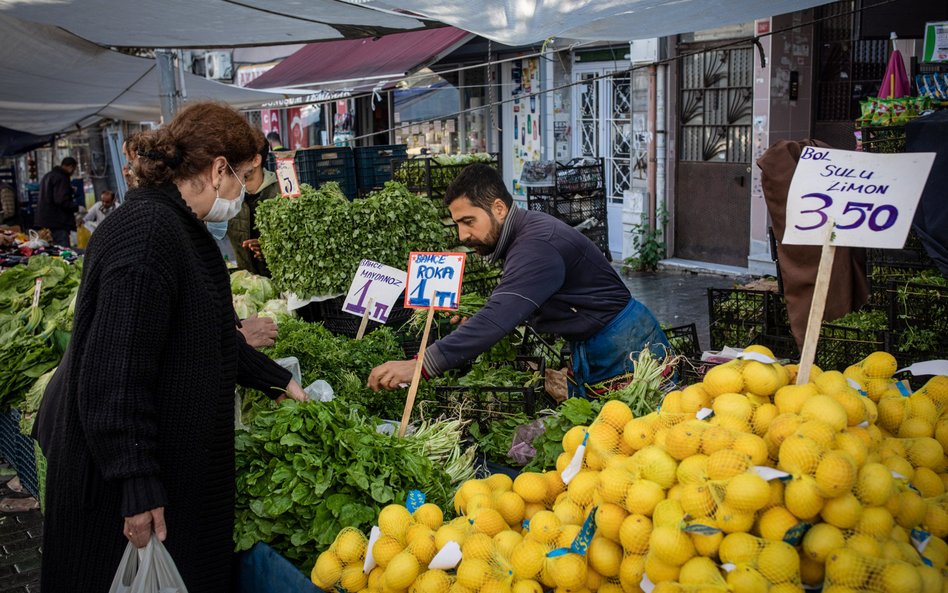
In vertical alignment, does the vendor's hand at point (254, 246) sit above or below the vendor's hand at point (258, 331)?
above

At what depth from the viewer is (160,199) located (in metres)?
2.64

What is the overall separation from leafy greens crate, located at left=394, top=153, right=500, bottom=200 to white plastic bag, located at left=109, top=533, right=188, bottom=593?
4718 millimetres

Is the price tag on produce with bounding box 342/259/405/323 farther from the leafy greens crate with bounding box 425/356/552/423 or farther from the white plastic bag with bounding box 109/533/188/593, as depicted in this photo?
the white plastic bag with bounding box 109/533/188/593

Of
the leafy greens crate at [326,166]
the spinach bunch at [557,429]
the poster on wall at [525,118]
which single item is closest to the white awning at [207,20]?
the leafy greens crate at [326,166]

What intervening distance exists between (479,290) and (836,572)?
4.67 metres

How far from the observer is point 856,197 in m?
2.80

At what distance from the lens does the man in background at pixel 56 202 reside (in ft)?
54.1

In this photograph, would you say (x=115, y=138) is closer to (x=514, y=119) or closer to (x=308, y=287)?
(x=514, y=119)

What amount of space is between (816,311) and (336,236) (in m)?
3.93

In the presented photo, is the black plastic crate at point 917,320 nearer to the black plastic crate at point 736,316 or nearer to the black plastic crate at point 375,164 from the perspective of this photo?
the black plastic crate at point 736,316

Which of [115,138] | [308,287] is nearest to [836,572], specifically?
[308,287]

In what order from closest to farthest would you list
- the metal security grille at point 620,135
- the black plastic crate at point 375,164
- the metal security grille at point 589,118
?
the black plastic crate at point 375,164 < the metal security grille at point 620,135 < the metal security grille at point 589,118

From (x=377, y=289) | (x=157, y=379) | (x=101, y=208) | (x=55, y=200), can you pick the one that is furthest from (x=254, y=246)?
(x=55, y=200)

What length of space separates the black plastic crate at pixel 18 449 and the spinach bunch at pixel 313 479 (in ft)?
8.22
